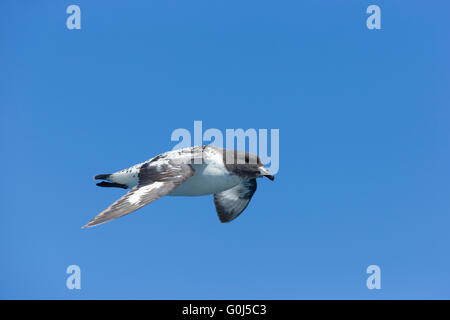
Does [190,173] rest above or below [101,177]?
below

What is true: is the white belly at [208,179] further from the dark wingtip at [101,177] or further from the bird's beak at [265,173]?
the dark wingtip at [101,177]

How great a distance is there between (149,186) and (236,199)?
15.8 ft

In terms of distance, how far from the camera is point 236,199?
17.8 m

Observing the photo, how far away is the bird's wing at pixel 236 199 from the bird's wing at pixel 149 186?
336 cm

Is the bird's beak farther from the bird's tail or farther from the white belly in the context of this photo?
the bird's tail

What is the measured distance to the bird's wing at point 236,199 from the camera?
1755cm

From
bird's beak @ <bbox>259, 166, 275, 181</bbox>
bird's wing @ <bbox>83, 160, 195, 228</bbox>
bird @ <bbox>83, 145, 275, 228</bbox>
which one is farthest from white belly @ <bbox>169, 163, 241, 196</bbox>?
bird's beak @ <bbox>259, 166, 275, 181</bbox>

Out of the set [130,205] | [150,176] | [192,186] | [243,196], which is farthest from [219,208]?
[130,205]

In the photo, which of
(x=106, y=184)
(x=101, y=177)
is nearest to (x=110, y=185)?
(x=106, y=184)

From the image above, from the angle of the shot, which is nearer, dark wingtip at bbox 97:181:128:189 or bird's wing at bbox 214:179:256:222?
dark wingtip at bbox 97:181:128:189

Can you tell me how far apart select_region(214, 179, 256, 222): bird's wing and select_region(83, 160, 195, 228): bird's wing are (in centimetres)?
336

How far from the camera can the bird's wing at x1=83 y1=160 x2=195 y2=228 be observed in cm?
1186

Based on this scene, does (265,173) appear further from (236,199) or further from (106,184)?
(106,184)
